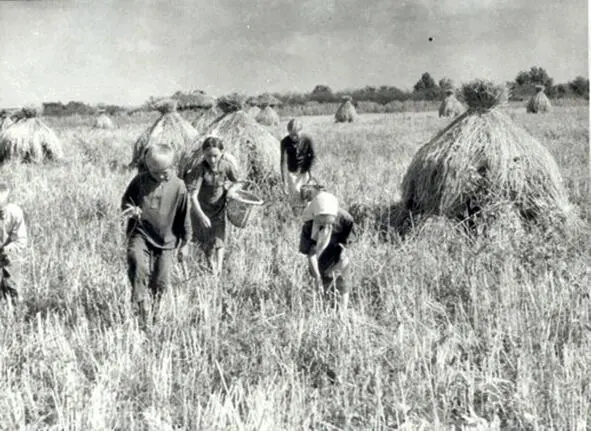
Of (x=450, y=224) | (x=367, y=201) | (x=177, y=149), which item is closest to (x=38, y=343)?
(x=450, y=224)

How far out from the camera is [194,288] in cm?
556

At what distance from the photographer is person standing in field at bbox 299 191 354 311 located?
494 cm

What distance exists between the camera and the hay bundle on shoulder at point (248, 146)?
11.1 metres

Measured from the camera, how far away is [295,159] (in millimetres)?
8648

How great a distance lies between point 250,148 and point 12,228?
6515 millimetres

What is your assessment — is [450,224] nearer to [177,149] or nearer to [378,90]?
[177,149]

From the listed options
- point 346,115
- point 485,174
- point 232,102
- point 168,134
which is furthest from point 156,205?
point 346,115

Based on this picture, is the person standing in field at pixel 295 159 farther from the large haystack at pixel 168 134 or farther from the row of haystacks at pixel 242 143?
the large haystack at pixel 168 134

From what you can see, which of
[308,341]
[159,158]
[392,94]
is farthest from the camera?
[392,94]

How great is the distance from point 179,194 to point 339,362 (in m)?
1.86

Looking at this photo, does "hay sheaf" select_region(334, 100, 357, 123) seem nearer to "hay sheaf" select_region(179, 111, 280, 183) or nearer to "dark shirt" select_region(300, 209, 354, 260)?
"hay sheaf" select_region(179, 111, 280, 183)

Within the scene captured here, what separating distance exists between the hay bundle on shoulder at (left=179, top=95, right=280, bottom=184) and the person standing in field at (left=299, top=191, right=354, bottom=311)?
19.0 ft

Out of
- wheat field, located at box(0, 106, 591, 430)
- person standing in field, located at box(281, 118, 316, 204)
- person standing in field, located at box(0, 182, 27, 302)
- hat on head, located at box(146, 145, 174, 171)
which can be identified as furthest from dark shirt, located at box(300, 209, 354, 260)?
person standing in field, located at box(281, 118, 316, 204)

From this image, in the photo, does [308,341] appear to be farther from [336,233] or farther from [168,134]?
[168,134]
